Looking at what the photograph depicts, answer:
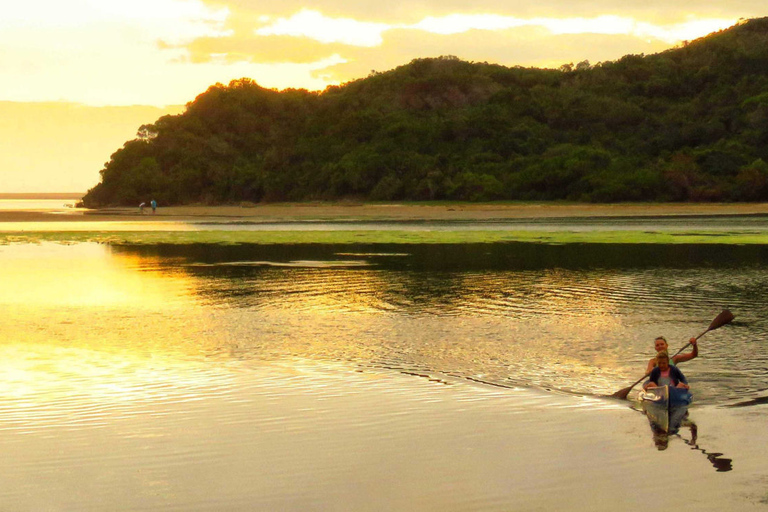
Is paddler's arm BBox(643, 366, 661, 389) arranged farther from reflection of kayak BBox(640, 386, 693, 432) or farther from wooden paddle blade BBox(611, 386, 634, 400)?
wooden paddle blade BBox(611, 386, 634, 400)

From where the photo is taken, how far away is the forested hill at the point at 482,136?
307 ft

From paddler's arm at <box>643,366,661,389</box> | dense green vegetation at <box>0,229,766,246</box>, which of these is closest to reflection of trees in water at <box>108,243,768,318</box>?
dense green vegetation at <box>0,229,766,246</box>

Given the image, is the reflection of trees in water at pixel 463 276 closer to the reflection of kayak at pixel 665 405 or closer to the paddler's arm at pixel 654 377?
the paddler's arm at pixel 654 377

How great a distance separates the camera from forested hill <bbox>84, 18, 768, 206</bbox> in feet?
307

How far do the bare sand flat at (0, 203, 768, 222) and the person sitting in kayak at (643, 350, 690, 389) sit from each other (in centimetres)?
6462

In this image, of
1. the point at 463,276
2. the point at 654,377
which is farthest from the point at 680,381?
the point at 463,276

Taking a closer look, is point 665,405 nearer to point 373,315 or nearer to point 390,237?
point 373,315

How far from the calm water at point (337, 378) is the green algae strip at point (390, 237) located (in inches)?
715

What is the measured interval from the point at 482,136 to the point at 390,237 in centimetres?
6327

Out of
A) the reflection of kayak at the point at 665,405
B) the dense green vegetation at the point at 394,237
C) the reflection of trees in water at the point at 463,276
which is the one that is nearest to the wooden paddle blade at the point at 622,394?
the reflection of kayak at the point at 665,405

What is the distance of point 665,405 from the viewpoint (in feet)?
38.6

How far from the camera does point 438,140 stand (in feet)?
370

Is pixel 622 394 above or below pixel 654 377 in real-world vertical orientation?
below

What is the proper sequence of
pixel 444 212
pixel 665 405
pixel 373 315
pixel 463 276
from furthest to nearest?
pixel 444 212
pixel 463 276
pixel 373 315
pixel 665 405
